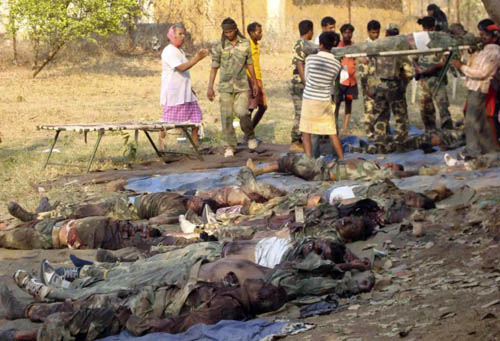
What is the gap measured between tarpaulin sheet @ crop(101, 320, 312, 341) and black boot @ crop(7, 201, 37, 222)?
291cm

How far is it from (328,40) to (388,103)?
1.77m

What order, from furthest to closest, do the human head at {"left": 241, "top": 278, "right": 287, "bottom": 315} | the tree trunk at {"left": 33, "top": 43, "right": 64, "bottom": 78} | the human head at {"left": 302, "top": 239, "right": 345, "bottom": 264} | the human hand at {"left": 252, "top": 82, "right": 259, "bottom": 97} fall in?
the tree trunk at {"left": 33, "top": 43, "right": 64, "bottom": 78} < the human hand at {"left": 252, "top": 82, "right": 259, "bottom": 97} < the human head at {"left": 302, "top": 239, "right": 345, "bottom": 264} < the human head at {"left": 241, "top": 278, "right": 287, "bottom": 315}

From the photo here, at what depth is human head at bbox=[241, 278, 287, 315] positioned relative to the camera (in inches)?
178

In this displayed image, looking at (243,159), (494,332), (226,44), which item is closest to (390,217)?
(494,332)

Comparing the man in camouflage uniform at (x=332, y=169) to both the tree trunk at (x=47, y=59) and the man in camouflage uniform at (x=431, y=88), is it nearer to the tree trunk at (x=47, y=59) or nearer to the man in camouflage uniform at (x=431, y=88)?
the man in camouflage uniform at (x=431, y=88)

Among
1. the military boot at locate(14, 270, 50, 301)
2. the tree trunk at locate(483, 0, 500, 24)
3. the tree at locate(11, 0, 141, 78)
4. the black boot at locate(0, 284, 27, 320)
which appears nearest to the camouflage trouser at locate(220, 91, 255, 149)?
the military boot at locate(14, 270, 50, 301)

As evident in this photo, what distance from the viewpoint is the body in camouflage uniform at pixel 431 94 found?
410 inches

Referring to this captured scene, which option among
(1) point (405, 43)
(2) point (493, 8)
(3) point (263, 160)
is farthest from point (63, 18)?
(2) point (493, 8)

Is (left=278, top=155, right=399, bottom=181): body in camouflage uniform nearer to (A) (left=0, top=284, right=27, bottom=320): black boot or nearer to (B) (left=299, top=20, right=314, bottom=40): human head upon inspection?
(B) (left=299, top=20, right=314, bottom=40): human head

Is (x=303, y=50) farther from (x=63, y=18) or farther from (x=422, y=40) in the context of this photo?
(x=63, y=18)

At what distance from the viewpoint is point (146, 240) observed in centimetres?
625

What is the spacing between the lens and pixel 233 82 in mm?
10781

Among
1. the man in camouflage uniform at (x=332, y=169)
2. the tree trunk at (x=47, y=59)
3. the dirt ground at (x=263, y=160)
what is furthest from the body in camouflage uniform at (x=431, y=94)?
the tree trunk at (x=47, y=59)

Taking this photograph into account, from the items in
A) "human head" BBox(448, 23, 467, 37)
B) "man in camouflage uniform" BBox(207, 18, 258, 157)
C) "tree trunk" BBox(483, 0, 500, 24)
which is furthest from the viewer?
"man in camouflage uniform" BBox(207, 18, 258, 157)
